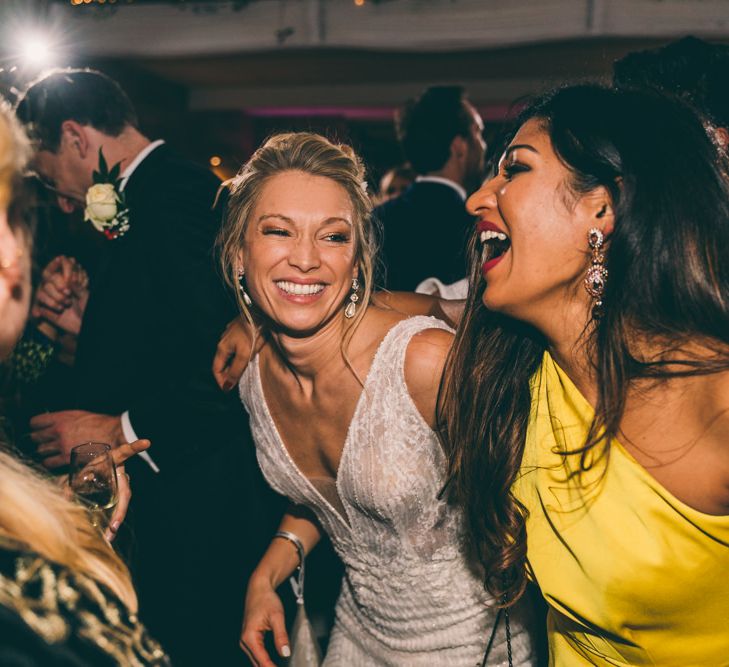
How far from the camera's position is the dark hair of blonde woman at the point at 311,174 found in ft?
6.20

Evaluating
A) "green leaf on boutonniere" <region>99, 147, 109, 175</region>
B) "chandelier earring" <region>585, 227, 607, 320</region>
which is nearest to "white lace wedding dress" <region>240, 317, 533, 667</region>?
"chandelier earring" <region>585, 227, 607, 320</region>

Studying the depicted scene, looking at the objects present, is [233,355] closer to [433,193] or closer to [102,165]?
[102,165]

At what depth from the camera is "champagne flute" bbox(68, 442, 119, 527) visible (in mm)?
1493

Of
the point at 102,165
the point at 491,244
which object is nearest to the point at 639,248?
the point at 491,244

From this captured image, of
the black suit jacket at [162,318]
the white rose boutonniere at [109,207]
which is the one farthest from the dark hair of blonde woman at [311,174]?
the white rose boutonniere at [109,207]

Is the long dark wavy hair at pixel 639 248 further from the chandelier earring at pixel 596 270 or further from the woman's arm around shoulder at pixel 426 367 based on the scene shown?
the woman's arm around shoulder at pixel 426 367

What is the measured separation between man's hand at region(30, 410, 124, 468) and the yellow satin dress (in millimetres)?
1355

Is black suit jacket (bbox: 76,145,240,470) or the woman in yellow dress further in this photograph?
black suit jacket (bbox: 76,145,240,470)

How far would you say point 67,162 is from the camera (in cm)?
260

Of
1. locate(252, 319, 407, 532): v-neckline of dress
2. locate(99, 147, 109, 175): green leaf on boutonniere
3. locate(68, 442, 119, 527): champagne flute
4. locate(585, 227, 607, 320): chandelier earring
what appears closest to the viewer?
locate(585, 227, 607, 320): chandelier earring

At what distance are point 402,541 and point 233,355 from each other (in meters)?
0.77

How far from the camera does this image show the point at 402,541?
188 cm

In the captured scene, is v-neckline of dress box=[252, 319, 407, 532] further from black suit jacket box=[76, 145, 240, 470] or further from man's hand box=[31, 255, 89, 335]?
man's hand box=[31, 255, 89, 335]

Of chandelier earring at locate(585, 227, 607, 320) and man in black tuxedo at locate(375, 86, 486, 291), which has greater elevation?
man in black tuxedo at locate(375, 86, 486, 291)
